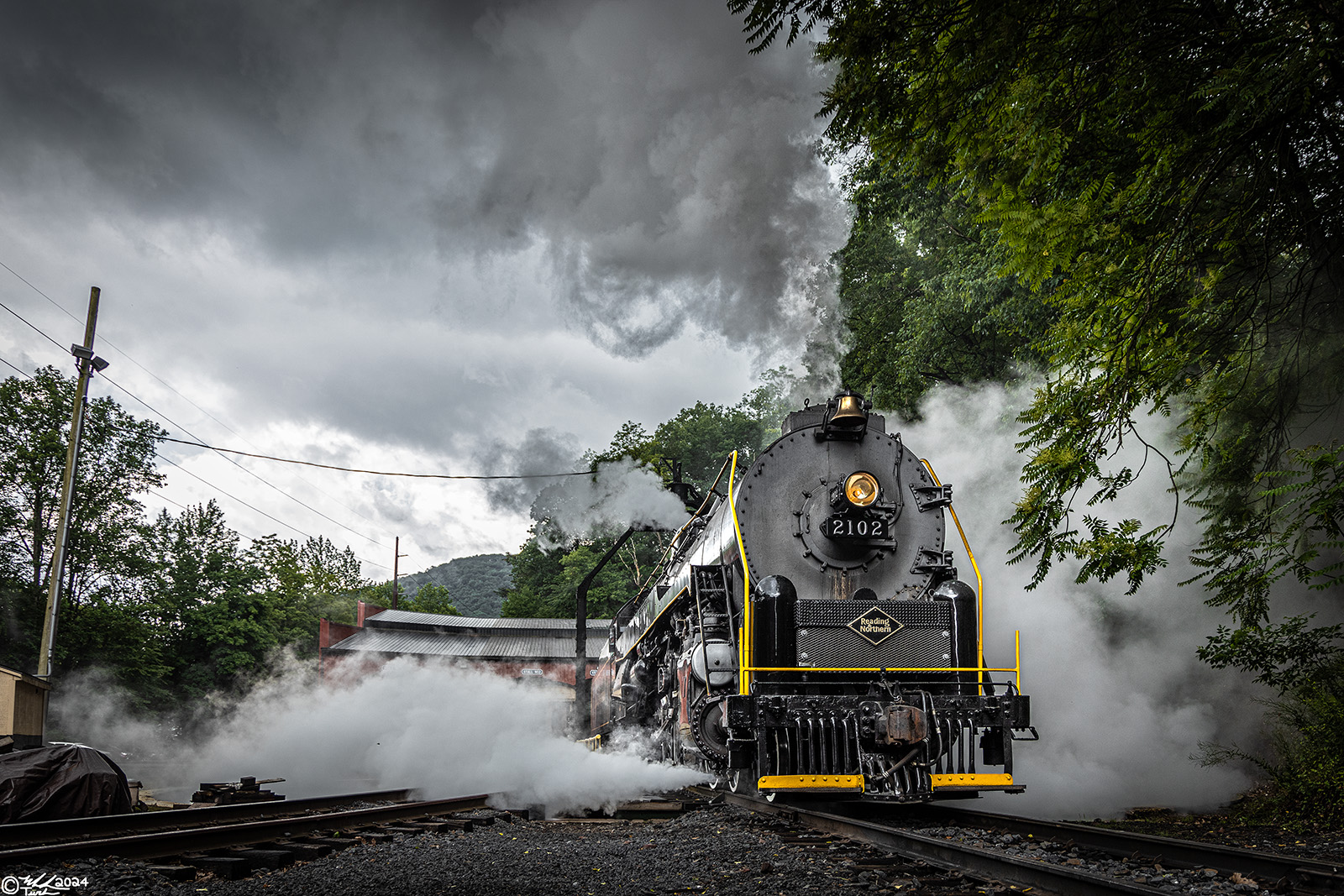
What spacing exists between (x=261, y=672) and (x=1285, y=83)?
33.5 metres

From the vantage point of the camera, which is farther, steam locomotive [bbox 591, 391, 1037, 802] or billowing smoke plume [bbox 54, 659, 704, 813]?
billowing smoke plume [bbox 54, 659, 704, 813]

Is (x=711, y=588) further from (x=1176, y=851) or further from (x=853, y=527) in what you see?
(x=1176, y=851)

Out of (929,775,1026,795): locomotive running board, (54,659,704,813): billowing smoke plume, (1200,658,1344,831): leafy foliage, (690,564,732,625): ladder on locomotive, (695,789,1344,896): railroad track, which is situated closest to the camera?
(695,789,1344,896): railroad track

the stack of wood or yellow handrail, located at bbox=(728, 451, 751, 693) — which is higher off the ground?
yellow handrail, located at bbox=(728, 451, 751, 693)

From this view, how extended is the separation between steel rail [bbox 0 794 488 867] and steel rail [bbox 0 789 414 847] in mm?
381

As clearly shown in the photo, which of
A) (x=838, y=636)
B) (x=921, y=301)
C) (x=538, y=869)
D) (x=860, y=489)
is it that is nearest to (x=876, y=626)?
(x=838, y=636)

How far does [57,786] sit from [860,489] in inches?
292

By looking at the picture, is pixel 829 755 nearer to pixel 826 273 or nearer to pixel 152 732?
pixel 826 273

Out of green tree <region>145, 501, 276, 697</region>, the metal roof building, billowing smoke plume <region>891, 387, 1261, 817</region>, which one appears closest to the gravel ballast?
billowing smoke plume <region>891, 387, 1261, 817</region>

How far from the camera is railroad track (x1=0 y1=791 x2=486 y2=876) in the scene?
4.78 m

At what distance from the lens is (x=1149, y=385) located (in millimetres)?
6266

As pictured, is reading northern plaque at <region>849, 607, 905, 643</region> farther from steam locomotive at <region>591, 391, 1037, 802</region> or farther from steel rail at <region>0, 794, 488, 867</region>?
steel rail at <region>0, 794, 488, 867</region>

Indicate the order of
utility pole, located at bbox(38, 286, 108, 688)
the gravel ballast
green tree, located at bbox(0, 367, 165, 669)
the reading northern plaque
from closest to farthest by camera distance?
the gravel ballast < the reading northern plaque < utility pole, located at bbox(38, 286, 108, 688) < green tree, located at bbox(0, 367, 165, 669)

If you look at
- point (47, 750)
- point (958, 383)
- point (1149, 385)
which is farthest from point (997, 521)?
point (47, 750)
